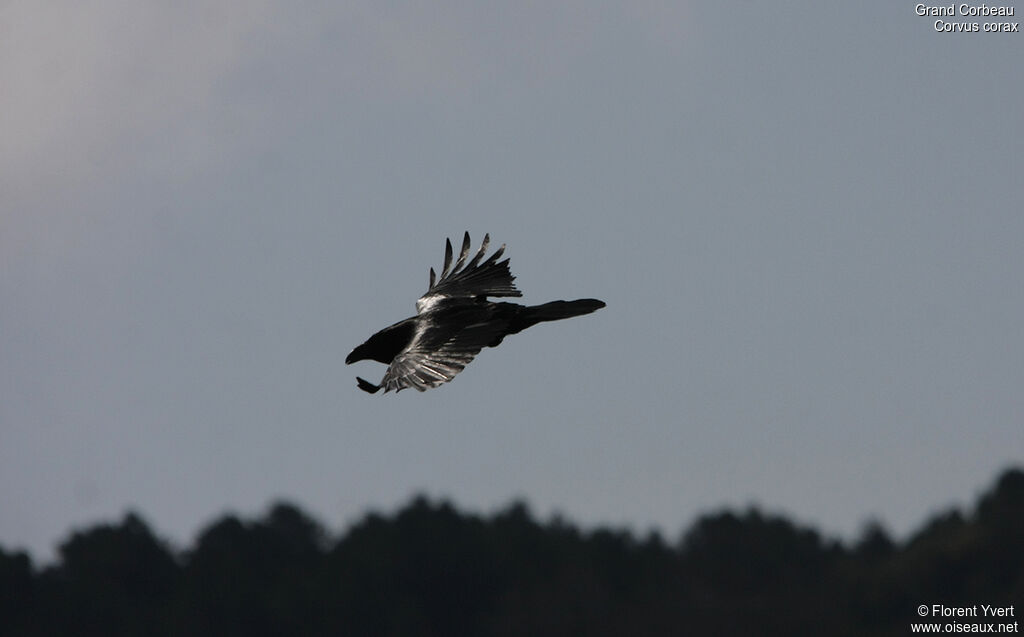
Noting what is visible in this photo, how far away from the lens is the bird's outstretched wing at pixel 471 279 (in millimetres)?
29188

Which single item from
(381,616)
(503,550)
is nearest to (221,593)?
(381,616)

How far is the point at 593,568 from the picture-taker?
103562 millimetres

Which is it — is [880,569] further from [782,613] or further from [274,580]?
[274,580]

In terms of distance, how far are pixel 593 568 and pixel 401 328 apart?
77.8 metres

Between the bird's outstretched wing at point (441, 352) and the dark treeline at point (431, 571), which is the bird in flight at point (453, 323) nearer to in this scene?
the bird's outstretched wing at point (441, 352)

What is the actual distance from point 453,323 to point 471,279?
3033 mm

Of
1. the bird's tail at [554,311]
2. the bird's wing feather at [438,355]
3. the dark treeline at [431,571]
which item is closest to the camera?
the bird's wing feather at [438,355]

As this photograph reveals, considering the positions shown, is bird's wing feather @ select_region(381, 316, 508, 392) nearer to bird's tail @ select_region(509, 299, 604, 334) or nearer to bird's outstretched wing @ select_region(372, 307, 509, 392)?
bird's outstretched wing @ select_region(372, 307, 509, 392)

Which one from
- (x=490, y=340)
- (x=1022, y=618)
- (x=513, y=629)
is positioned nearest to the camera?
(x=490, y=340)

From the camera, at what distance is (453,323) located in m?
27.0

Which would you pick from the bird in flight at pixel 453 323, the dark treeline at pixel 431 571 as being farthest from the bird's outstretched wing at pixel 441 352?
the dark treeline at pixel 431 571

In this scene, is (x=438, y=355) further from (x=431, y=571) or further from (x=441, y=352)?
(x=431, y=571)

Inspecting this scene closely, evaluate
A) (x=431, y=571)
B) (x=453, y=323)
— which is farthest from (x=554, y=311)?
(x=431, y=571)

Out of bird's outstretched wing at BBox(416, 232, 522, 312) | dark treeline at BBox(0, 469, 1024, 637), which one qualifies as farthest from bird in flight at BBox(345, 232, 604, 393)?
dark treeline at BBox(0, 469, 1024, 637)
